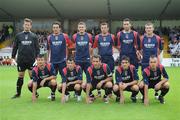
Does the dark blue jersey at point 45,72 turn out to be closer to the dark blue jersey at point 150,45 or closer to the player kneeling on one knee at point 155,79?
the player kneeling on one knee at point 155,79

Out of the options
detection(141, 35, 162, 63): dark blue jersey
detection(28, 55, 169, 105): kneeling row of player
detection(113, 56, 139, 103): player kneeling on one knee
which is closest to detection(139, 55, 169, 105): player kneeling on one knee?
detection(28, 55, 169, 105): kneeling row of player

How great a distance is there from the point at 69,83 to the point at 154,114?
86.8 inches

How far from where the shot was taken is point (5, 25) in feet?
99.5

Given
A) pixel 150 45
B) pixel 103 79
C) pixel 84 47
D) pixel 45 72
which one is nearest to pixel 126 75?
pixel 103 79

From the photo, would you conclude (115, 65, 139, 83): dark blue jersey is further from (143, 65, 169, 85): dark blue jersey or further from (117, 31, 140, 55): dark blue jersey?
(117, 31, 140, 55): dark blue jersey

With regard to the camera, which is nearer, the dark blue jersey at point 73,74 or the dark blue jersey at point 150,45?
the dark blue jersey at point 73,74

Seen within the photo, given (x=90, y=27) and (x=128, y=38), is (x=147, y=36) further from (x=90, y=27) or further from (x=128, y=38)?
(x=90, y=27)

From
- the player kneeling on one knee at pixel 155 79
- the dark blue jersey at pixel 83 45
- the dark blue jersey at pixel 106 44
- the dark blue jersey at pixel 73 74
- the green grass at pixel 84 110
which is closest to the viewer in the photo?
the green grass at pixel 84 110

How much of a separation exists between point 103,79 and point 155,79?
102 centimetres

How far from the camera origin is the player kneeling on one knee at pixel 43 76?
7.96 m

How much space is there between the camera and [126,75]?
25.6 feet

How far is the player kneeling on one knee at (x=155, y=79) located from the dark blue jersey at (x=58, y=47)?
1914mm

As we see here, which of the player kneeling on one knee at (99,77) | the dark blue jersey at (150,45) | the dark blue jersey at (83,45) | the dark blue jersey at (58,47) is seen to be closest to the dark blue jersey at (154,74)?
the player kneeling on one knee at (99,77)

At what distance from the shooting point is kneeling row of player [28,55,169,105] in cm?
762
